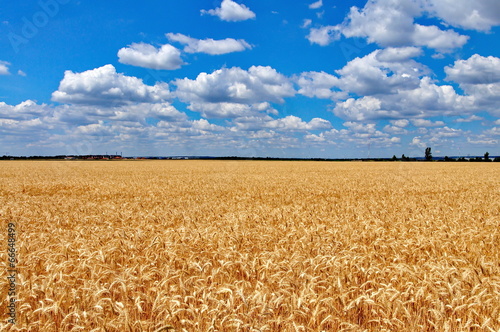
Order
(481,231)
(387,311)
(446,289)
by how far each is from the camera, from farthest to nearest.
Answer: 1. (481,231)
2. (446,289)
3. (387,311)

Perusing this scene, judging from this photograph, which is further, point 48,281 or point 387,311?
point 48,281

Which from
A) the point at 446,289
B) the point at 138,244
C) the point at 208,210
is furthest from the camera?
the point at 208,210

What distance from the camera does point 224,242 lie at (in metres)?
6.39

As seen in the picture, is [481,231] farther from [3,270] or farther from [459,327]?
[3,270]

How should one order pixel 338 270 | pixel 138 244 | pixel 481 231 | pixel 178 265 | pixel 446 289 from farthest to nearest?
pixel 481 231
pixel 138 244
pixel 178 265
pixel 338 270
pixel 446 289

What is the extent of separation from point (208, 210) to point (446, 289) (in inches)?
311

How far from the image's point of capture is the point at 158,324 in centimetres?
313

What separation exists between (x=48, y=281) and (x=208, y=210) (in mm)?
6803

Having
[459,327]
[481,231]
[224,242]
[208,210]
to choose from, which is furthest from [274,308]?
[208,210]

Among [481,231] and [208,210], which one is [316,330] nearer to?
[481,231]

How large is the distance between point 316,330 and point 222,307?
104 centimetres

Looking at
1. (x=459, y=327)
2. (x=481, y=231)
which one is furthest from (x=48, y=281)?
(x=481, y=231)

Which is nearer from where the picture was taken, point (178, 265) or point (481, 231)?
point (178, 265)

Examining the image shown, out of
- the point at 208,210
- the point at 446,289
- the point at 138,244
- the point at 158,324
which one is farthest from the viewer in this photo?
the point at 208,210
